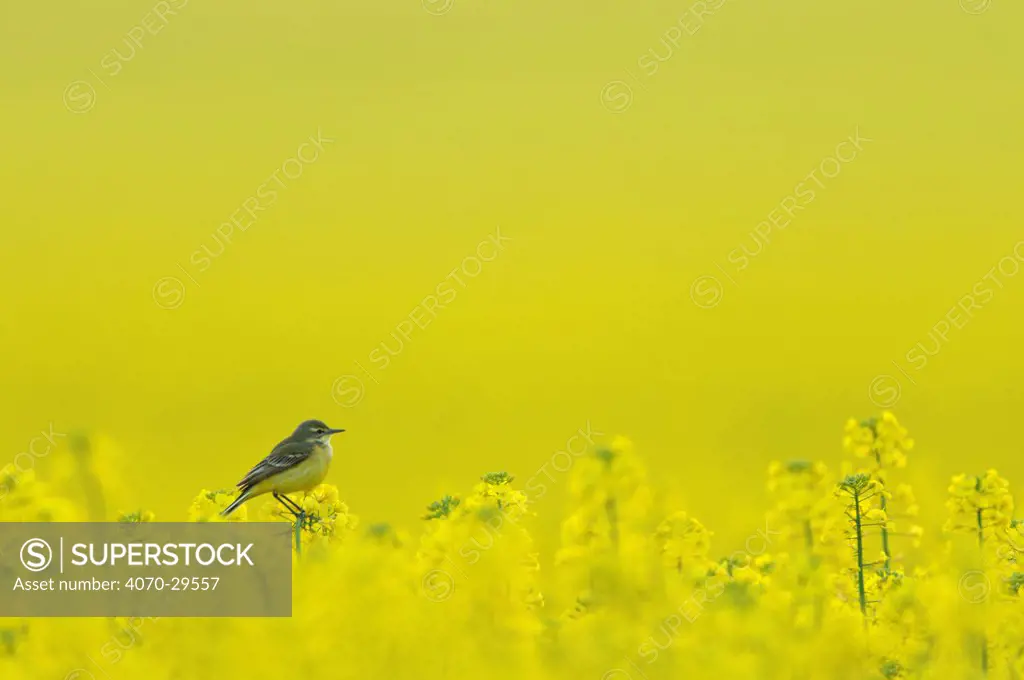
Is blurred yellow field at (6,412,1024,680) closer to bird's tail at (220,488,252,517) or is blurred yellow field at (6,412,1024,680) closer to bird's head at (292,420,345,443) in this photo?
bird's tail at (220,488,252,517)

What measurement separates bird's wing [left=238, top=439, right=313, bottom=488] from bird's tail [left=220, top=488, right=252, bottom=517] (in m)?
0.04

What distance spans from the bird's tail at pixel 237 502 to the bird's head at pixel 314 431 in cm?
74

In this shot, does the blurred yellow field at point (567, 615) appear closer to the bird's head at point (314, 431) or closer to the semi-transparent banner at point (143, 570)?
the semi-transparent banner at point (143, 570)

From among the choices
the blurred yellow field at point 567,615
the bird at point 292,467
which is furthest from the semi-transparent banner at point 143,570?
the bird at point 292,467

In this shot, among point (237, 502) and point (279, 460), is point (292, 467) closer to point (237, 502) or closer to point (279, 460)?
point (279, 460)

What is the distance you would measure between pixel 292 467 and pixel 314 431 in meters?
0.43

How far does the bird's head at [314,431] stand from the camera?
641 cm

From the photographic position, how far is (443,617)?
334 cm

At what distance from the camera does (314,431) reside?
6484mm

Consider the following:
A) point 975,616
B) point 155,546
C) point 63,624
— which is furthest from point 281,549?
point 975,616

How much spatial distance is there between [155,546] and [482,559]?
5.11 feet

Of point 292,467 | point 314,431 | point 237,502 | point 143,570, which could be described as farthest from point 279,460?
point 143,570

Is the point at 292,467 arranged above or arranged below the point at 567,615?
above

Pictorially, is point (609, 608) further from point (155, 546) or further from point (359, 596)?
Result: point (155, 546)
